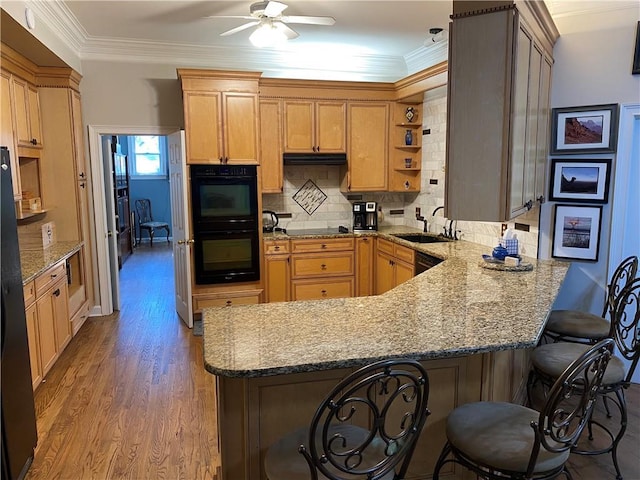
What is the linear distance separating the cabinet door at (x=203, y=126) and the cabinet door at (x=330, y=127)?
108 cm

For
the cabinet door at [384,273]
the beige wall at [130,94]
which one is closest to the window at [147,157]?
the beige wall at [130,94]

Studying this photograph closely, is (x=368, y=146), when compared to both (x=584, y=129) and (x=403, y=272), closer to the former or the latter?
(x=403, y=272)

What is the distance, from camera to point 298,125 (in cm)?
498

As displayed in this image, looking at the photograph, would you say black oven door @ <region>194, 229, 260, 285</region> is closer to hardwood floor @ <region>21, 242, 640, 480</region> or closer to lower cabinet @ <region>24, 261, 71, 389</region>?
hardwood floor @ <region>21, 242, 640, 480</region>

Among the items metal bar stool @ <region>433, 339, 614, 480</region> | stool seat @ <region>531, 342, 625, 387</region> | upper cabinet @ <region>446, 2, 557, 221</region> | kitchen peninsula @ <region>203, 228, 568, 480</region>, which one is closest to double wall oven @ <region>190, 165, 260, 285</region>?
kitchen peninsula @ <region>203, 228, 568, 480</region>

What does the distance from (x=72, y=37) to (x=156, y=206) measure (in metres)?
6.27

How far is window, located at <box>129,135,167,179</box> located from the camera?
10.0m

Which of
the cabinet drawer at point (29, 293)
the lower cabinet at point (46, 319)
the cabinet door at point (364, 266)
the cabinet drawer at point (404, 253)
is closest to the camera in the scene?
the cabinet drawer at point (29, 293)

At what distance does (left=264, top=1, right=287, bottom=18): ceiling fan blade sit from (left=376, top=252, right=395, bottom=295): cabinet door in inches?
99.6

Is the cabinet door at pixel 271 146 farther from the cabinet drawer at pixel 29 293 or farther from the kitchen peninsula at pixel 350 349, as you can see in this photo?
the kitchen peninsula at pixel 350 349

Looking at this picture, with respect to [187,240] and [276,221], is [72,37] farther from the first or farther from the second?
[276,221]

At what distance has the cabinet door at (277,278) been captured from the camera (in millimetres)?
4879

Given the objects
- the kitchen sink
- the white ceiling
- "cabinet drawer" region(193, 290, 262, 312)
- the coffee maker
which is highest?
the white ceiling

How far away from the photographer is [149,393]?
3.32m
